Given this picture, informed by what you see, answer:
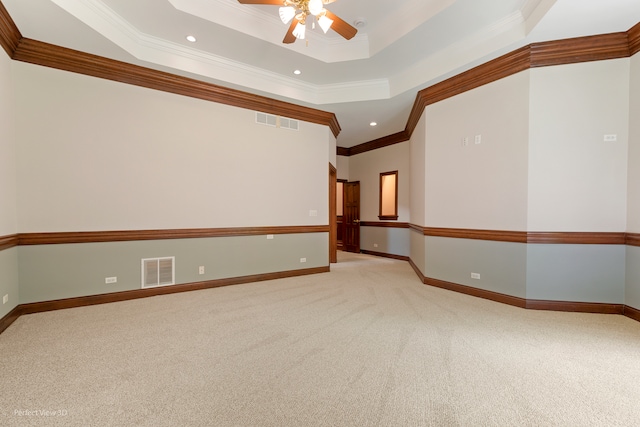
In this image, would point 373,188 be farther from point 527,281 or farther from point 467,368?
point 467,368

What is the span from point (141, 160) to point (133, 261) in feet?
4.85

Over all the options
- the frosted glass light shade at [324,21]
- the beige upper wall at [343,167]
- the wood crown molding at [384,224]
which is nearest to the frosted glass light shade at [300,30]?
the frosted glass light shade at [324,21]

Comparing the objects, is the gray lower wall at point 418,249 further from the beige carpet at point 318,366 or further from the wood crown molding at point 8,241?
the wood crown molding at point 8,241

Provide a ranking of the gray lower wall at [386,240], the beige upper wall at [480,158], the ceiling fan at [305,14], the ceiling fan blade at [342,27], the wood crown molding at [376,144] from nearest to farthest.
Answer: the ceiling fan at [305,14], the ceiling fan blade at [342,27], the beige upper wall at [480,158], the wood crown molding at [376,144], the gray lower wall at [386,240]

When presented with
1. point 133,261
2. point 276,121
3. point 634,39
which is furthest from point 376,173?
point 133,261

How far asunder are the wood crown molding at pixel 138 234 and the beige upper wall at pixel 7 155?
0.79ft

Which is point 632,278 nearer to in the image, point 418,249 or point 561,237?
point 561,237

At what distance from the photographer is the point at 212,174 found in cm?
454

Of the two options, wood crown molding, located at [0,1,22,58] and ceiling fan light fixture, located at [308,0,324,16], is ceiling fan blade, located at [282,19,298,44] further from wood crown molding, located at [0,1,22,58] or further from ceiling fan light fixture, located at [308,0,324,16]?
wood crown molding, located at [0,1,22,58]

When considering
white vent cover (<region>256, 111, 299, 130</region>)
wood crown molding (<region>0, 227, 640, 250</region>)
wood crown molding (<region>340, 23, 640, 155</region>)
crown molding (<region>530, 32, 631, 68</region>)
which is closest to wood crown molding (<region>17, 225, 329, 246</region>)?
wood crown molding (<region>0, 227, 640, 250</region>)

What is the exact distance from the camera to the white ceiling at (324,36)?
302 centimetres

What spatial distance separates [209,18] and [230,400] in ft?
13.6

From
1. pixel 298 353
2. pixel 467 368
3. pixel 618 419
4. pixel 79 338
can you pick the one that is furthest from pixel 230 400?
pixel 618 419

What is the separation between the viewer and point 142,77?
12.9 ft
